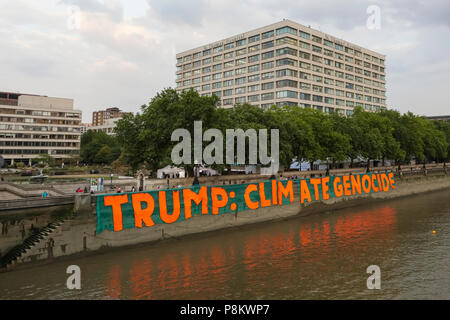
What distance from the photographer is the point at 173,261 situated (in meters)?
22.2

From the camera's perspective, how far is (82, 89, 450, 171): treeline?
3438 centimetres

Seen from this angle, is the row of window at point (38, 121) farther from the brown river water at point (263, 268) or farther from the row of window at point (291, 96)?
the brown river water at point (263, 268)

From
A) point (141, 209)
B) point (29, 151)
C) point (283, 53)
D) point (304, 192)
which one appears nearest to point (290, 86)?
point (283, 53)

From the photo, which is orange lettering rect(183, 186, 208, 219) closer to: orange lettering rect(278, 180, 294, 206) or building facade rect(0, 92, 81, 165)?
orange lettering rect(278, 180, 294, 206)

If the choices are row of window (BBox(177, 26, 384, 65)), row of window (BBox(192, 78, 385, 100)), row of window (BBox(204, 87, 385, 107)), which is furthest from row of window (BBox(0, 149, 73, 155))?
row of window (BBox(204, 87, 385, 107))

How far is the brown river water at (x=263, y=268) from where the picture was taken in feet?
56.4

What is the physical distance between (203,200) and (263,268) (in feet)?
34.2

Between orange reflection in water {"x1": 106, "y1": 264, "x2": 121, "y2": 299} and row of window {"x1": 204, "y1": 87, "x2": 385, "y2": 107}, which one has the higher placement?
row of window {"x1": 204, "y1": 87, "x2": 385, "y2": 107}

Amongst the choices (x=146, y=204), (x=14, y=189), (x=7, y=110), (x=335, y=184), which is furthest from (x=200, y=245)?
(x=7, y=110)

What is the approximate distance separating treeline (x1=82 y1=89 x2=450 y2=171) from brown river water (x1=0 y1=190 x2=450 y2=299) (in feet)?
39.4

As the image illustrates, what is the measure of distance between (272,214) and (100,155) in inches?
3451

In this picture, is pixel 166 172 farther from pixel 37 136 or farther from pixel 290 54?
pixel 37 136

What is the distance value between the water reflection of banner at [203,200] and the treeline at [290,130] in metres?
5.93

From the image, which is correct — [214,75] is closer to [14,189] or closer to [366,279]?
[14,189]
